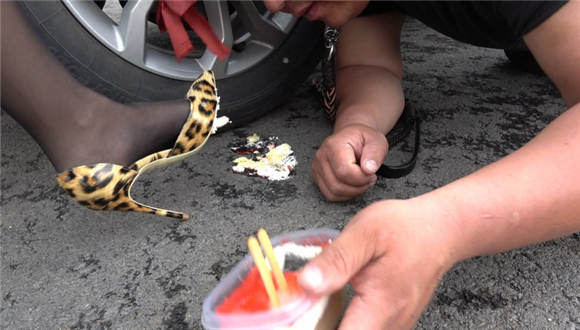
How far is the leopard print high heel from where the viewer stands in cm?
67

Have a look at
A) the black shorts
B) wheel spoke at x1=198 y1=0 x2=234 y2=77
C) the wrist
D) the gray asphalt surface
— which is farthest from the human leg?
the black shorts

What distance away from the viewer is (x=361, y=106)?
3.14ft

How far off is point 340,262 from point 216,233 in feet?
1.23

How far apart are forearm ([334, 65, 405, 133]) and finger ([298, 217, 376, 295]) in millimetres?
479

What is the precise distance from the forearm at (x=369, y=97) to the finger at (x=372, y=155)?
0.31ft

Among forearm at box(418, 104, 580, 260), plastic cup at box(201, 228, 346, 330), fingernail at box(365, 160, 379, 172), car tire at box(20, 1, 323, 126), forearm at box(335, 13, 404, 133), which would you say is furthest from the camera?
forearm at box(335, 13, 404, 133)

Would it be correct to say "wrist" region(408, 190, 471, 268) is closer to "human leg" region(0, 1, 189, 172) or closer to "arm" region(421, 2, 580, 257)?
"arm" region(421, 2, 580, 257)

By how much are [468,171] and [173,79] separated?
27.7 inches

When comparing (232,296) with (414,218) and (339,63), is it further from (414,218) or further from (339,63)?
(339,63)

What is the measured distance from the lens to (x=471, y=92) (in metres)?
1.26

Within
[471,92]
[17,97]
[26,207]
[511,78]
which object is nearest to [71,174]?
[17,97]

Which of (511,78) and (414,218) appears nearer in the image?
(414,218)

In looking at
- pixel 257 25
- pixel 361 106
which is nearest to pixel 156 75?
pixel 257 25

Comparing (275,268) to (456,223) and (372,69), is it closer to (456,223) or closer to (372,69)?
(456,223)
